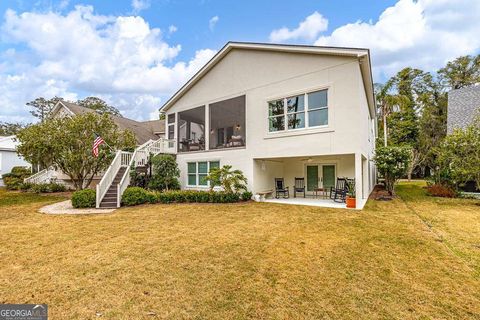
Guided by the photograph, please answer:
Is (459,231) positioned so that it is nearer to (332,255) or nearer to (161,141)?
(332,255)

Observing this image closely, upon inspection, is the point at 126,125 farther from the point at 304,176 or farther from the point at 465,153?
the point at 465,153

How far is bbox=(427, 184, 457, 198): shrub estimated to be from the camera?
1359 centimetres

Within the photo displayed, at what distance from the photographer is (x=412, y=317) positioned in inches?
112

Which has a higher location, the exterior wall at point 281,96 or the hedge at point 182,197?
the exterior wall at point 281,96

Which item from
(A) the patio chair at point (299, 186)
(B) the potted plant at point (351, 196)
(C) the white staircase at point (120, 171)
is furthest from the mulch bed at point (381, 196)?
(C) the white staircase at point (120, 171)

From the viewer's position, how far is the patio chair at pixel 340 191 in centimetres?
1126

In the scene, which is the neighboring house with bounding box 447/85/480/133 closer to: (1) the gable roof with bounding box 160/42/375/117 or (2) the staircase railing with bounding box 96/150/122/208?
(1) the gable roof with bounding box 160/42/375/117

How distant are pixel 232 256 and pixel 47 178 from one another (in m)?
22.4

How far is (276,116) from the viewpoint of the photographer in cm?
1192

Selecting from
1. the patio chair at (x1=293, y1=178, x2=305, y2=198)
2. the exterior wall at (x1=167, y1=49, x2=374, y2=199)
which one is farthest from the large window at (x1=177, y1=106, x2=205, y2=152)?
the patio chair at (x1=293, y1=178, x2=305, y2=198)

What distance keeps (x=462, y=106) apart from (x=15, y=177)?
3878 centimetres

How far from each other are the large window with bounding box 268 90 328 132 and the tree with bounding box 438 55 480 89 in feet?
104

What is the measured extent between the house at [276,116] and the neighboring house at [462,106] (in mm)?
10535

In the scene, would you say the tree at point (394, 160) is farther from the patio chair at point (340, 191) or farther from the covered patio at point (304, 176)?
the patio chair at point (340, 191)
